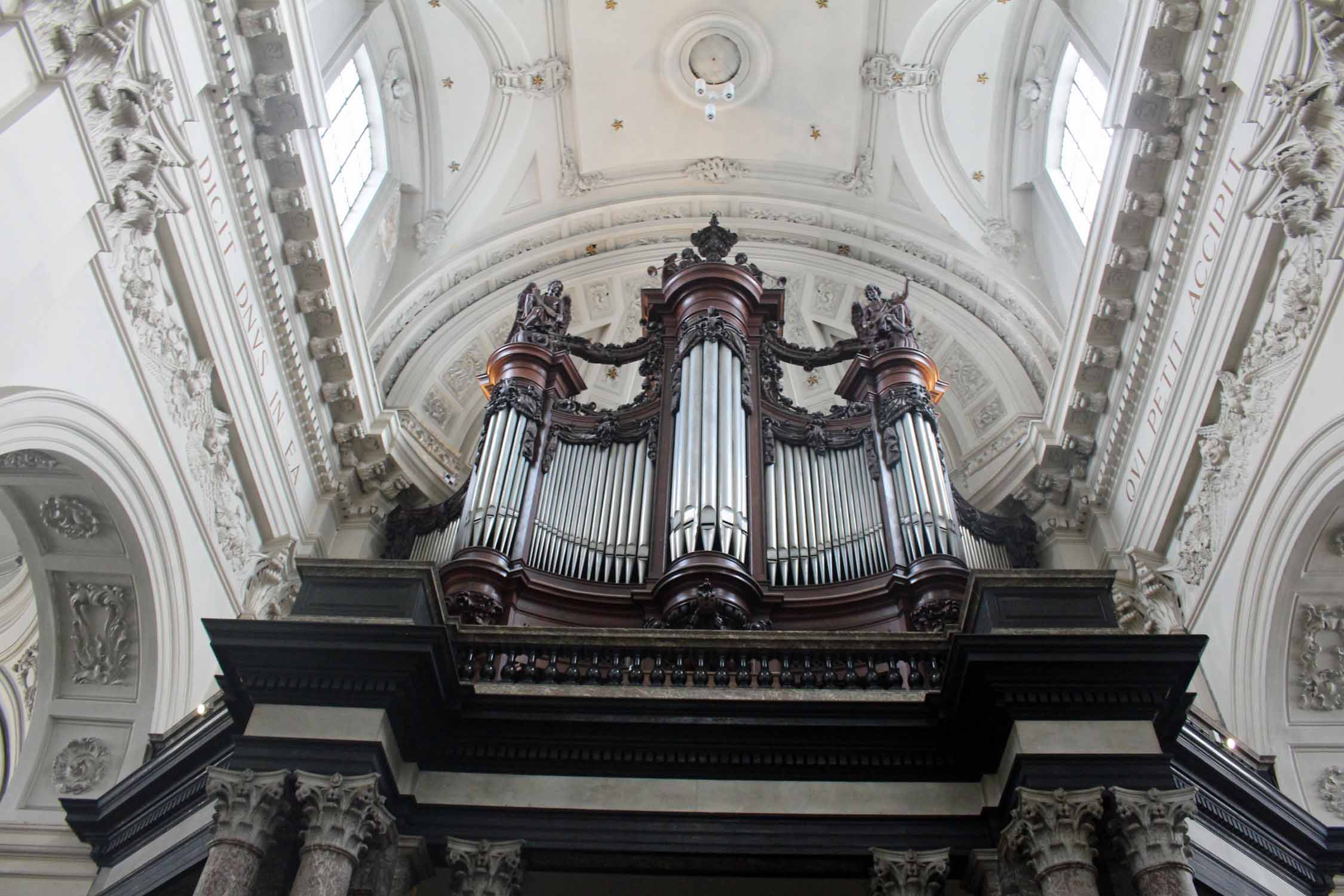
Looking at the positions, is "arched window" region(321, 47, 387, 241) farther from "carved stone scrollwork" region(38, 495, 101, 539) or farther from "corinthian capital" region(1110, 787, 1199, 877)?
"corinthian capital" region(1110, 787, 1199, 877)

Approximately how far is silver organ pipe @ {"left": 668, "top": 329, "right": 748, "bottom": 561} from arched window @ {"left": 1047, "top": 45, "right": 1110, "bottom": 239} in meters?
4.05

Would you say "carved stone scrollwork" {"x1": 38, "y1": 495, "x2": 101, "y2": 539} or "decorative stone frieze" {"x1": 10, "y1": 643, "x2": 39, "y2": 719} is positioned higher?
"decorative stone frieze" {"x1": 10, "y1": 643, "x2": 39, "y2": 719}

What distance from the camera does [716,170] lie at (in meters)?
14.0

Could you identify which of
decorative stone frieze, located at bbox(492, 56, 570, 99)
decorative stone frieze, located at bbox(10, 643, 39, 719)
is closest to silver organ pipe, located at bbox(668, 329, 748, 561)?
decorative stone frieze, located at bbox(492, 56, 570, 99)

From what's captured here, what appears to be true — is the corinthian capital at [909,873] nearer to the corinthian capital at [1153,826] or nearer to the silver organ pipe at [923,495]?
the corinthian capital at [1153,826]

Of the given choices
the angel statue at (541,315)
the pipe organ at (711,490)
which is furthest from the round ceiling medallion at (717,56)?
the angel statue at (541,315)

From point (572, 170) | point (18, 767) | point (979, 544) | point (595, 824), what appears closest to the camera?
point (595, 824)

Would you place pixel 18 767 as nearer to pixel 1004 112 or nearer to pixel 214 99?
pixel 214 99

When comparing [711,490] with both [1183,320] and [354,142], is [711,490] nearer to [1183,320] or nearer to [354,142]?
[1183,320]

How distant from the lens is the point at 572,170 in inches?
538

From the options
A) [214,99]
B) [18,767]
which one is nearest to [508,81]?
[214,99]

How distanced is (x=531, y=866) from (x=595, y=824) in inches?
13.0

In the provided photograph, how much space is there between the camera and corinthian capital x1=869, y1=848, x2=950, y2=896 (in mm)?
4863

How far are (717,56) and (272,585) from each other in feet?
26.0
